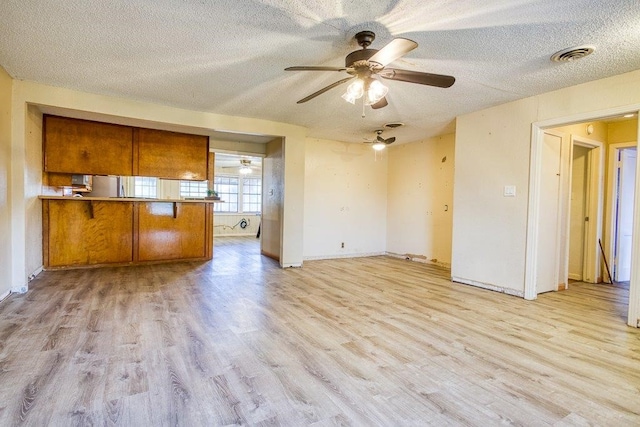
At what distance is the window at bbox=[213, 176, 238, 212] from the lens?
35.1ft

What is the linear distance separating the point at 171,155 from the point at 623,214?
7515mm

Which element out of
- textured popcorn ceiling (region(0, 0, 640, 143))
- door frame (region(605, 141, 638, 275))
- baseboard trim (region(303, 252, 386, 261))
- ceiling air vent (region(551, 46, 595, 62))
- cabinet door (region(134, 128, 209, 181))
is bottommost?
baseboard trim (region(303, 252, 386, 261))

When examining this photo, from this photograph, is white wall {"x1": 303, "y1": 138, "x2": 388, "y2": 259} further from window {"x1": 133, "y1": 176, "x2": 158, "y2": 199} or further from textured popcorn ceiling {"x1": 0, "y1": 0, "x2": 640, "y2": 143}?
window {"x1": 133, "y1": 176, "x2": 158, "y2": 199}

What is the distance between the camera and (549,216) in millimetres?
4133

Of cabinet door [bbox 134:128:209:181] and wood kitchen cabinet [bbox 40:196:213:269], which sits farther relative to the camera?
cabinet door [bbox 134:128:209:181]

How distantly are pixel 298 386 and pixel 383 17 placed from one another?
8.32 ft

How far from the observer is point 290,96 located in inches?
152

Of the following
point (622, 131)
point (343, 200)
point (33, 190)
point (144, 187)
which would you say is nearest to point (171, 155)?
point (144, 187)

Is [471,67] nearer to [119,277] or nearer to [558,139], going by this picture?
[558,139]

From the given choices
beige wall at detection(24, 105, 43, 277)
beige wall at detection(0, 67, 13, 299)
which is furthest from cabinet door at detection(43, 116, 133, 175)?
beige wall at detection(0, 67, 13, 299)

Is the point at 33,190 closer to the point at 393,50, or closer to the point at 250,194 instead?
the point at 393,50

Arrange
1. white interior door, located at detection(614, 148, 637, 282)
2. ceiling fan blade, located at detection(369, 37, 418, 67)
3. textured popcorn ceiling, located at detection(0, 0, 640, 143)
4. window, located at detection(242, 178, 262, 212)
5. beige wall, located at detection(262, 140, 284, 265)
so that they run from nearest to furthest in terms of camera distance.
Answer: ceiling fan blade, located at detection(369, 37, 418, 67)
textured popcorn ceiling, located at detection(0, 0, 640, 143)
white interior door, located at detection(614, 148, 637, 282)
beige wall, located at detection(262, 140, 284, 265)
window, located at detection(242, 178, 262, 212)

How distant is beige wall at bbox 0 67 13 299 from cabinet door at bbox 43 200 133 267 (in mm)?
1334

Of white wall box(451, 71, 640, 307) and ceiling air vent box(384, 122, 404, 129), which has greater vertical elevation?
ceiling air vent box(384, 122, 404, 129)
